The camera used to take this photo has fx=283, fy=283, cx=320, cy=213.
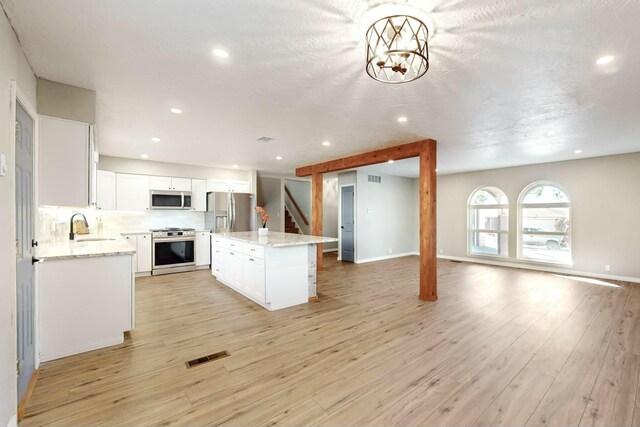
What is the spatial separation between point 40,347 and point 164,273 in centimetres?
366

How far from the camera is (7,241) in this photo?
5.54 feet

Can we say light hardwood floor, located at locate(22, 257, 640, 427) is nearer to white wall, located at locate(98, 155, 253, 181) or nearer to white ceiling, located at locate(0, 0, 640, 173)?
white ceiling, located at locate(0, 0, 640, 173)

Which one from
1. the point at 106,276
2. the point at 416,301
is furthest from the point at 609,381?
the point at 106,276

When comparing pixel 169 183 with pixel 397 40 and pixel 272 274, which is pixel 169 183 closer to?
pixel 272 274

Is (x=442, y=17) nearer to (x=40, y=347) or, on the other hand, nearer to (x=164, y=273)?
(x=40, y=347)

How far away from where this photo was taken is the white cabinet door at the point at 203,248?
21.3 feet

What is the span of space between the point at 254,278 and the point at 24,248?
2.42m

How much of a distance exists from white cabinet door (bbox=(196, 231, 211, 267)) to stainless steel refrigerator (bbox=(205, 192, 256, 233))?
28 cm

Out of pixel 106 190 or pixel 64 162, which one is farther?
pixel 106 190

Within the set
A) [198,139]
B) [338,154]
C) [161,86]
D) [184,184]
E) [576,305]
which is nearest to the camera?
[161,86]

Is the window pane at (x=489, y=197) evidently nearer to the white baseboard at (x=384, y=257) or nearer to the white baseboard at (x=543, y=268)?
the white baseboard at (x=543, y=268)

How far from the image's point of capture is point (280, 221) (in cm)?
902

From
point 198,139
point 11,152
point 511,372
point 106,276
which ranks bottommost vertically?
point 511,372

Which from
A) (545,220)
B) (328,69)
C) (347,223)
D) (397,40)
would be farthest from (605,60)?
(347,223)
